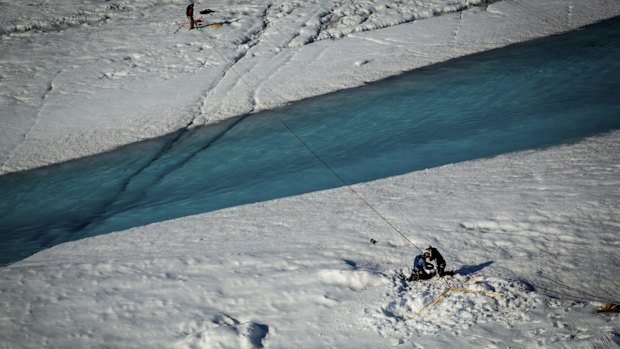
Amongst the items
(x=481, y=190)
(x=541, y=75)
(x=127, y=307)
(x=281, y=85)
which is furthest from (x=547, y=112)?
(x=127, y=307)

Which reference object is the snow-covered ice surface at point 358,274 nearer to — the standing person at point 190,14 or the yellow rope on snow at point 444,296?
the yellow rope on snow at point 444,296

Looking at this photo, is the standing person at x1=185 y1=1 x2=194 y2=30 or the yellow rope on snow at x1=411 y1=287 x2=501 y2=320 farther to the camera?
the standing person at x1=185 y1=1 x2=194 y2=30

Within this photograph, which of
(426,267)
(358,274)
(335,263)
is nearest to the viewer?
(426,267)

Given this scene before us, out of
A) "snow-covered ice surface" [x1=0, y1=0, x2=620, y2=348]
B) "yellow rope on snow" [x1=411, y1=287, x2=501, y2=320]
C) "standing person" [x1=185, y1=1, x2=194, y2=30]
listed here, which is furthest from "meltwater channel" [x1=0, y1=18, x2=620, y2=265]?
"standing person" [x1=185, y1=1, x2=194, y2=30]

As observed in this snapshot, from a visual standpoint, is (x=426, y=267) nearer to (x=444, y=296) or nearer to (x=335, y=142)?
(x=444, y=296)

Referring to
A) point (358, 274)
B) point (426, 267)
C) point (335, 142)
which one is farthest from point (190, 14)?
point (426, 267)

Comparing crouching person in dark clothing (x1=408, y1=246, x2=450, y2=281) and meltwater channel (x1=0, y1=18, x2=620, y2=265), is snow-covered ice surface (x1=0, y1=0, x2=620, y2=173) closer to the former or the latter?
meltwater channel (x1=0, y1=18, x2=620, y2=265)

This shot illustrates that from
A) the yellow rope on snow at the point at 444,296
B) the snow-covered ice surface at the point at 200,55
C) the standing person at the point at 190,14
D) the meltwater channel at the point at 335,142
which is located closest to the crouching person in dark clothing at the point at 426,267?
the yellow rope on snow at the point at 444,296

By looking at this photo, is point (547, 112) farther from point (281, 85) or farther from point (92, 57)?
point (92, 57)

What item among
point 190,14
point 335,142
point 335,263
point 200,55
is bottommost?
point 335,142
